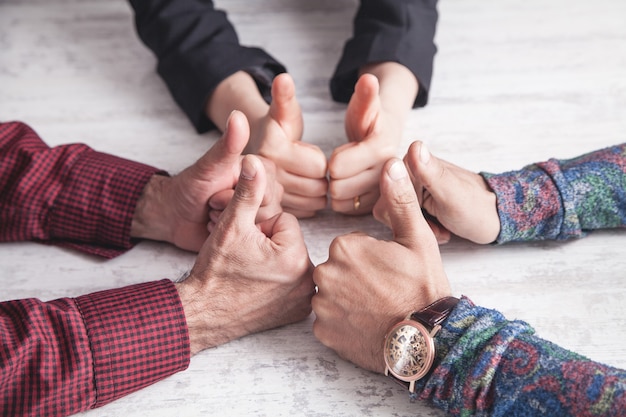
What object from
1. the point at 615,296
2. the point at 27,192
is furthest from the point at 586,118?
the point at 27,192

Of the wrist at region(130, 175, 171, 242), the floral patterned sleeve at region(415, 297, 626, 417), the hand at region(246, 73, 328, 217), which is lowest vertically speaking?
the wrist at region(130, 175, 171, 242)

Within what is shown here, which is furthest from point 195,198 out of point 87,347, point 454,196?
point 454,196

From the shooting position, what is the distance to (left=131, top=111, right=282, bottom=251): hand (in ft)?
3.87

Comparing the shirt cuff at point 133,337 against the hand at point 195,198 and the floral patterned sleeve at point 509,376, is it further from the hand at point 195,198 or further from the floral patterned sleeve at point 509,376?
the floral patterned sleeve at point 509,376

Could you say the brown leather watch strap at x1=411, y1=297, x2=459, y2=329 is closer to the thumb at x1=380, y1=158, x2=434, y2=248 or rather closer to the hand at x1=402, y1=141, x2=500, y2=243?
the thumb at x1=380, y1=158, x2=434, y2=248

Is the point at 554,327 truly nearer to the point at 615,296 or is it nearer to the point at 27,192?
the point at 615,296

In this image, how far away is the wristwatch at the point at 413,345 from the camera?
0.98 m

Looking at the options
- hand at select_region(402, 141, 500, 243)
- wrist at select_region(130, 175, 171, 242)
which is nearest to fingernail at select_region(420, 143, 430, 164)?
hand at select_region(402, 141, 500, 243)

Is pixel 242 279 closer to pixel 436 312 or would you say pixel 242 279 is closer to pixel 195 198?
pixel 195 198

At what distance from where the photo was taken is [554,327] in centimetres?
117

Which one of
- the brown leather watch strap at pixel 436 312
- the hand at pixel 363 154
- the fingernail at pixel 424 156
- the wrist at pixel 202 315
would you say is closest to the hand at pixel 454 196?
the fingernail at pixel 424 156

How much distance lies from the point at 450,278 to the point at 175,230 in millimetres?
506

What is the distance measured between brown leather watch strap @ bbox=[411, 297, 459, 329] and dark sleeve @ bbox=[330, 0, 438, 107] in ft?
2.27

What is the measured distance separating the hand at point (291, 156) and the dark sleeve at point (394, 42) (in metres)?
0.31
